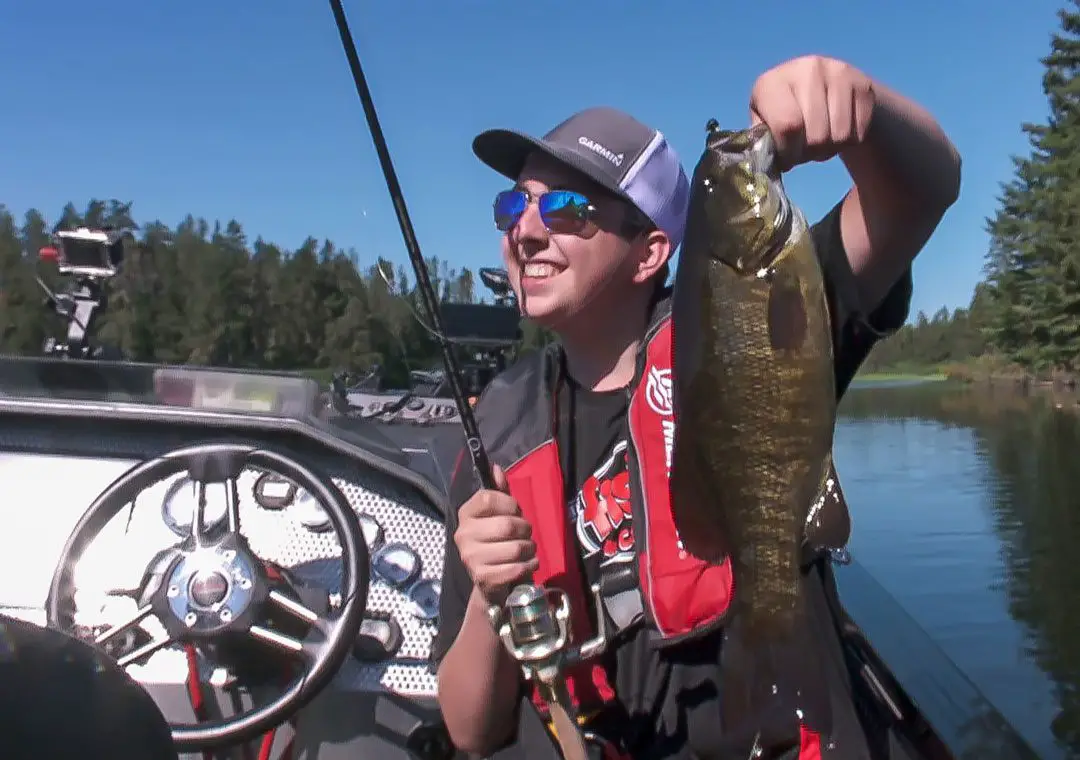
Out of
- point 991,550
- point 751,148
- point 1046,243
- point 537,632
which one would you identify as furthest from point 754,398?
point 1046,243

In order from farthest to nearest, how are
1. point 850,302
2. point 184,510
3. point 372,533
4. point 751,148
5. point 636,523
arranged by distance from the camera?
point 372,533
point 184,510
point 636,523
point 850,302
point 751,148

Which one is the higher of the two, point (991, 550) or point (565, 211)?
point (565, 211)

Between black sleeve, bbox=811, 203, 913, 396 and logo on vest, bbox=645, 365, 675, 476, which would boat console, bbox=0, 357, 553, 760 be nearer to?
logo on vest, bbox=645, 365, 675, 476

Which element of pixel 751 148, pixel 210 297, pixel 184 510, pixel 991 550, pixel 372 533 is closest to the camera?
pixel 751 148

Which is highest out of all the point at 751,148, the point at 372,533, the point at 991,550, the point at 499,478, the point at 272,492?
the point at 751,148

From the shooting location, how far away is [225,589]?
108 inches

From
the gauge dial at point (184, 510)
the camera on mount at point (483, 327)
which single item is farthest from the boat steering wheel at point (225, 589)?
the camera on mount at point (483, 327)

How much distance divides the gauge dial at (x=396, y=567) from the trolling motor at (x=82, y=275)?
1.60m

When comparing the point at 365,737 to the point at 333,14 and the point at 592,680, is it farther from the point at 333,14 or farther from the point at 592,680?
→ the point at 333,14

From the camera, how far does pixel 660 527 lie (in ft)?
6.95

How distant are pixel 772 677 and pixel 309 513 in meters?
1.88

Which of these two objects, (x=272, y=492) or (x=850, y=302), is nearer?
(x=850, y=302)

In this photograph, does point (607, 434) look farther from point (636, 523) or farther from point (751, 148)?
point (751, 148)

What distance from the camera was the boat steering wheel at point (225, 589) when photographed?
2.64 meters
